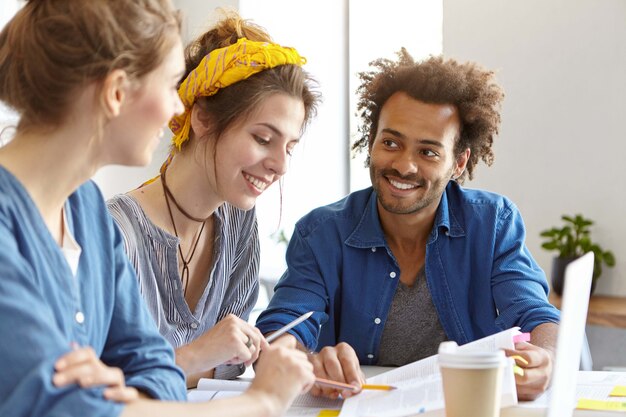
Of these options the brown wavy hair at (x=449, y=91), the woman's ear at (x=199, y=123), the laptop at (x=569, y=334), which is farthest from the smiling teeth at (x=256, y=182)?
the laptop at (x=569, y=334)

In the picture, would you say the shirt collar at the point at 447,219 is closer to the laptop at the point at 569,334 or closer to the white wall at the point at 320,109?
the laptop at the point at 569,334

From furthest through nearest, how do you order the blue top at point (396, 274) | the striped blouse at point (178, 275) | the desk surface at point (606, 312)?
the desk surface at point (606, 312), the blue top at point (396, 274), the striped blouse at point (178, 275)

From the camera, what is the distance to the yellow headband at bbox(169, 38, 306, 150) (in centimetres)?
192

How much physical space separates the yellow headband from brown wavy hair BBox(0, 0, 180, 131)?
2.41ft

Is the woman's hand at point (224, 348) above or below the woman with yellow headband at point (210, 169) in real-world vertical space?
below

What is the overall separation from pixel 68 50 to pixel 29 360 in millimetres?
408

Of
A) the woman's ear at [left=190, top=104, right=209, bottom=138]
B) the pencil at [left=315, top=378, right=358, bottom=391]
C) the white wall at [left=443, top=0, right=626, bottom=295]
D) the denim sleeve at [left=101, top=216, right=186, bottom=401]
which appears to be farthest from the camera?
the white wall at [left=443, top=0, right=626, bottom=295]

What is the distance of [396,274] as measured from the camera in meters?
2.29

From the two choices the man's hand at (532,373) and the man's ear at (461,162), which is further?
the man's ear at (461,162)

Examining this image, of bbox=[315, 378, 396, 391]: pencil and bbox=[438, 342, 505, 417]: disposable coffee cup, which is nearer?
bbox=[438, 342, 505, 417]: disposable coffee cup

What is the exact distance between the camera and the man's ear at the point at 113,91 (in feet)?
3.74

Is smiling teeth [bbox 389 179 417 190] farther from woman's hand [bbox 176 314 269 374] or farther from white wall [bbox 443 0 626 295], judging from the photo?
white wall [bbox 443 0 626 295]

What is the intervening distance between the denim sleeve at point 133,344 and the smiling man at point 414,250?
2.36 feet

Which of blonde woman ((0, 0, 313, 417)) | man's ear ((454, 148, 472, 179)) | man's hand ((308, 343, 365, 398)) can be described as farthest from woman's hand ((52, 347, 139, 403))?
man's ear ((454, 148, 472, 179))
